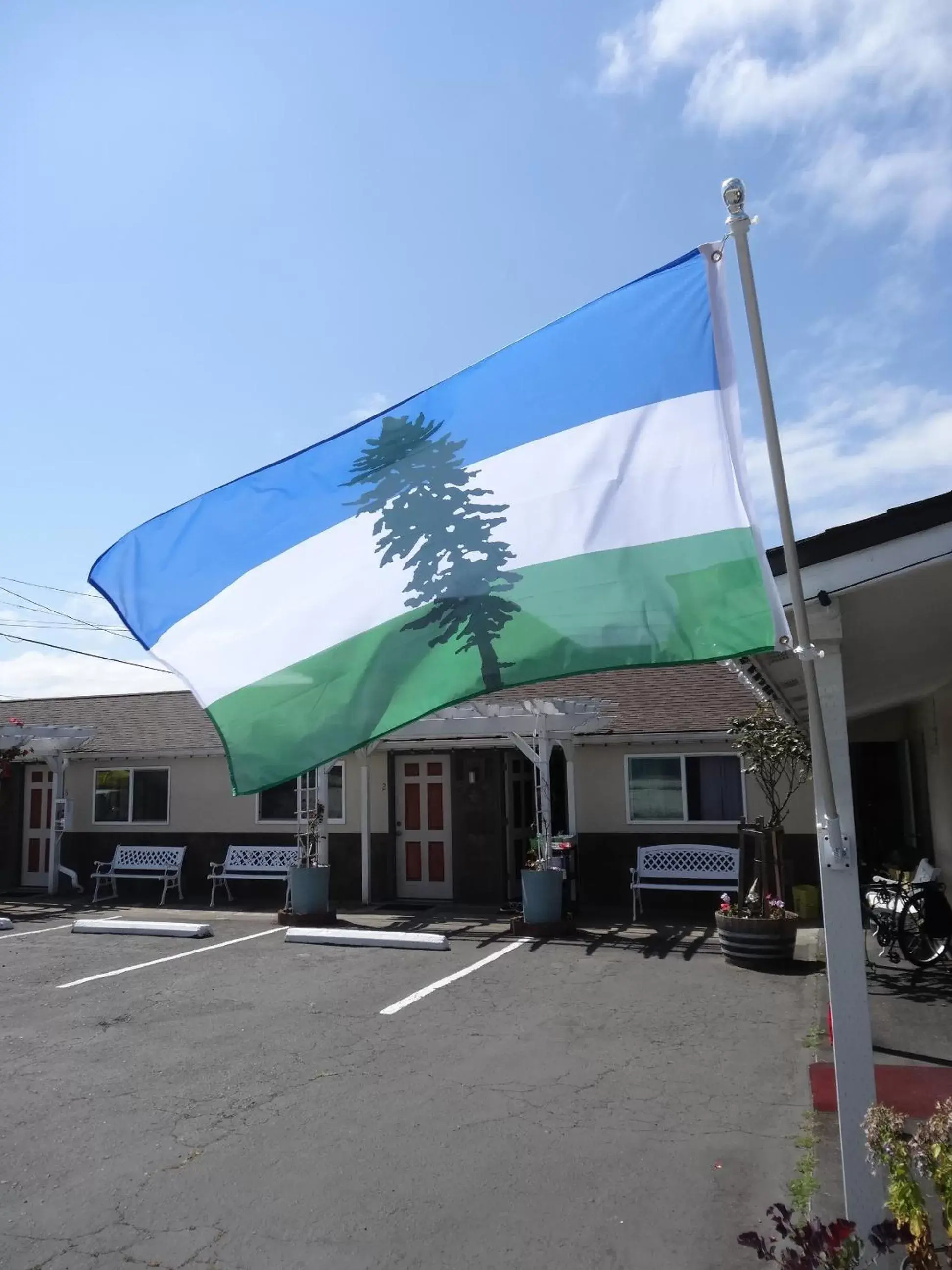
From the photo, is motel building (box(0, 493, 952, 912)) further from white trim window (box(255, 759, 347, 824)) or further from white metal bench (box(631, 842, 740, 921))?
white metal bench (box(631, 842, 740, 921))

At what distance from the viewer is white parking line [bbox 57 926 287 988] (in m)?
11.1

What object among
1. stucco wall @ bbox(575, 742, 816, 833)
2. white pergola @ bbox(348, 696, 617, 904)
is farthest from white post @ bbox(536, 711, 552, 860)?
stucco wall @ bbox(575, 742, 816, 833)

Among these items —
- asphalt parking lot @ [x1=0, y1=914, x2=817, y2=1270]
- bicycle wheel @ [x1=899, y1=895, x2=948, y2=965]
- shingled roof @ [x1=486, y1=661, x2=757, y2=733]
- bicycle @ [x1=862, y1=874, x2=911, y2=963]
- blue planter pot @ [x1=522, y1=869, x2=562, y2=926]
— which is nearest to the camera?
asphalt parking lot @ [x1=0, y1=914, x2=817, y2=1270]

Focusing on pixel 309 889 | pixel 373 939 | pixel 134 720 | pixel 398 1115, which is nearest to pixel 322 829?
pixel 309 889

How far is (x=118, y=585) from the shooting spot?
426 cm

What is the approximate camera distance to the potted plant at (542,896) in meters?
13.4

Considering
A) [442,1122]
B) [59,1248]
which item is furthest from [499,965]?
[59,1248]

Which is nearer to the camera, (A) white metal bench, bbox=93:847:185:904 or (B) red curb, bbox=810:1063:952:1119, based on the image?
(B) red curb, bbox=810:1063:952:1119

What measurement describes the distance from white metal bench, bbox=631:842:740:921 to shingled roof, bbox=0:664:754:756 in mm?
1822

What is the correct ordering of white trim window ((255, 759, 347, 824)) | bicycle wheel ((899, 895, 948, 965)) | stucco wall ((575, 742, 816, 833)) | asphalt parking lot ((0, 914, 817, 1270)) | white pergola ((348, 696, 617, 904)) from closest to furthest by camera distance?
1. asphalt parking lot ((0, 914, 817, 1270))
2. bicycle wheel ((899, 895, 948, 965))
3. white pergola ((348, 696, 617, 904))
4. stucco wall ((575, 742, 816, 833))
5. white trim window ((255, 759, 347, 824))

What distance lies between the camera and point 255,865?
18.2 metres

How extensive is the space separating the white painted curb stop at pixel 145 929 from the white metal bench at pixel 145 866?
3.54 metres

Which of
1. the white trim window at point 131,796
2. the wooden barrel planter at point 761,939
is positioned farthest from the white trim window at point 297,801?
the wooden barrel planter at point 761,939

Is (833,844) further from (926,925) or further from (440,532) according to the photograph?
(926,925)
